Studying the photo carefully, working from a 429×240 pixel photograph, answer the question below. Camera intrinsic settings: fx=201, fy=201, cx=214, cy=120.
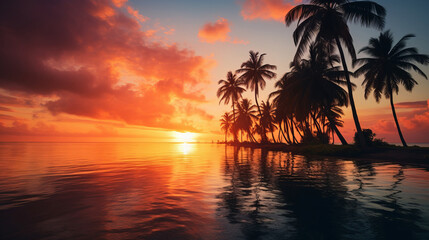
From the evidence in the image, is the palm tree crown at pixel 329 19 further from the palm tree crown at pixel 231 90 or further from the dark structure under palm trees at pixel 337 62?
the palm tree crown at pixel 231 90

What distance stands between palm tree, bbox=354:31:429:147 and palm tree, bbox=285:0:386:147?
29.5ft

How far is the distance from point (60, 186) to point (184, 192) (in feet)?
16.9

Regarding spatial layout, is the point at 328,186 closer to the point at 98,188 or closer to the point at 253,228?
the point at 253,228

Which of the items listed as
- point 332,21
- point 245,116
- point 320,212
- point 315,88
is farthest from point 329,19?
point 245,116

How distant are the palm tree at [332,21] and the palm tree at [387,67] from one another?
900 centimetres

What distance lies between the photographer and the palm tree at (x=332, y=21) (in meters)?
18.7

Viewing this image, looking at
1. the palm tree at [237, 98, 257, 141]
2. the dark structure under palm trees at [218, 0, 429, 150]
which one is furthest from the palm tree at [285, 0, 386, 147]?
the palm tree at [237, 98, 257, 141]

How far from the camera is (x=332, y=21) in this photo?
19.6 metres

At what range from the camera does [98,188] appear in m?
7.61

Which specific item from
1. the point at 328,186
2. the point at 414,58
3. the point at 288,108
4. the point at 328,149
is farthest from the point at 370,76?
the point at 328,186

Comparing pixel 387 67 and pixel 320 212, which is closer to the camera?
pixel 320 212

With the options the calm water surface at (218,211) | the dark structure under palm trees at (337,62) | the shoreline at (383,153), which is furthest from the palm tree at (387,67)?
the calm water surface at (218,211)

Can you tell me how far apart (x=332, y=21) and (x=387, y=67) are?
1268 centimetres

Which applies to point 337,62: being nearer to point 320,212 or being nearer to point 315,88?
point 315,88
